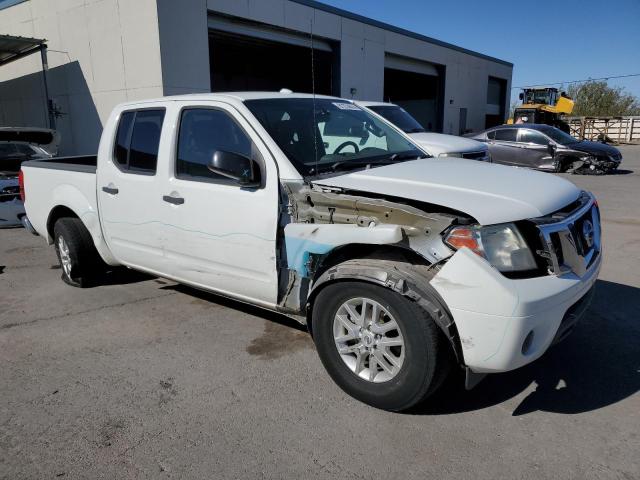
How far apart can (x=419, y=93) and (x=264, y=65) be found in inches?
457

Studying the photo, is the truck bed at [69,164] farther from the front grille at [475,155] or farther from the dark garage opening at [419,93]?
the dark garage opening at [419,93]

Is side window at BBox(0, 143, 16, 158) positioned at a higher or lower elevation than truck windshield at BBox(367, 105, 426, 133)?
lower

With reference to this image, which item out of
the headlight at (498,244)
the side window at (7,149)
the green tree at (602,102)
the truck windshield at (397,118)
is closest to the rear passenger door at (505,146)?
the truck windshield at (397,118)

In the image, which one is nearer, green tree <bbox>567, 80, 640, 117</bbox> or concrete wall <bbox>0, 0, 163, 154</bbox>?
concrete wall <bbox>0, 0, 163, 154</bbox>

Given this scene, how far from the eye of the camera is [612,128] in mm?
38219

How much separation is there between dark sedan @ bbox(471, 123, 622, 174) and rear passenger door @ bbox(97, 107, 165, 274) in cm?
1402

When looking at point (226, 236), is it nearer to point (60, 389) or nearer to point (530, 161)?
point (60, 389)

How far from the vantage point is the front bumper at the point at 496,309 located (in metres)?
2.47

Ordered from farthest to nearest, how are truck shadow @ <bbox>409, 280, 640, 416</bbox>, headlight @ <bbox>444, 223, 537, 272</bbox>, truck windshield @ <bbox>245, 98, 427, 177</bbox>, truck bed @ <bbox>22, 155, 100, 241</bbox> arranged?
truck bed @ <bbox>22, 155, 100, 241</bbox>, truck windshield @ <bbox>245, 98, 427, 177</bbox>, truck shadow @ <bbox>409, 280, 640, 416</bbox>, headlight @ <bbox>444, 223, 537, 272</bbox>

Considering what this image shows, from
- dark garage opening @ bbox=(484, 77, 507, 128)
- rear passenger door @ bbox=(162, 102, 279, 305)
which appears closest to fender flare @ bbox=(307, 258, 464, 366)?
rear passenger door @ bbox=(162, 102, 279, 305)

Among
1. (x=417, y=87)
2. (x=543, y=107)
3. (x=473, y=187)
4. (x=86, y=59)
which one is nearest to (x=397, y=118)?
(x=473, y=187)

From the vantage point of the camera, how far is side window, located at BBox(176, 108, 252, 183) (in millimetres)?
3684

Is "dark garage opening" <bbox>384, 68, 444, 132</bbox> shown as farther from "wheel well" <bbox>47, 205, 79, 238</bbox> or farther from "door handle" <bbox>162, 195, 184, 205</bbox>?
"door handle" <bbox>162, 195, 184, 205</bbox>

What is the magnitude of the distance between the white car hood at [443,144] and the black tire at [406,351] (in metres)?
6.32
